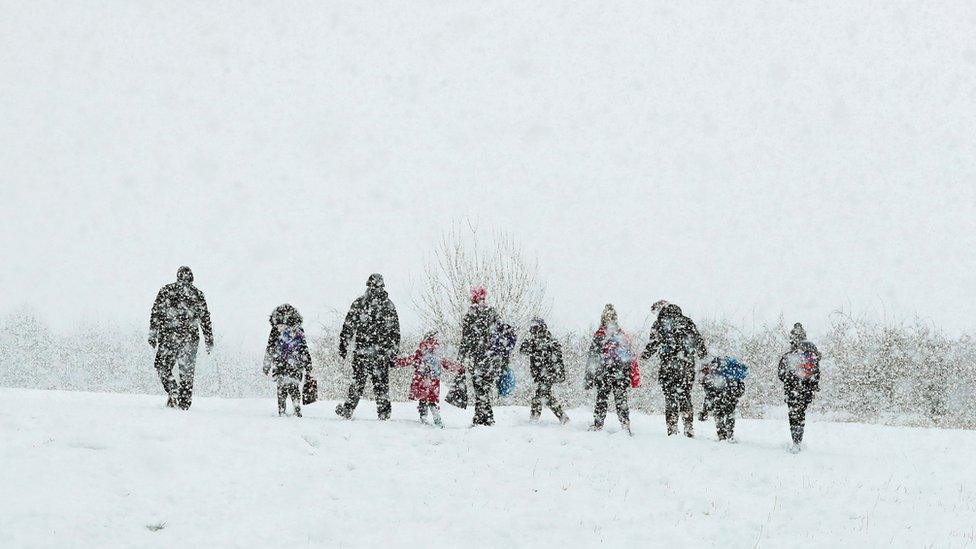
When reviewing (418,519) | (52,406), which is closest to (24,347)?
(52,406)

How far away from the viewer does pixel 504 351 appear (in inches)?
503

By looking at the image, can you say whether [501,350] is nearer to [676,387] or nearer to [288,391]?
[676,387]

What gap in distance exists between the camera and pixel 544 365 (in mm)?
13211

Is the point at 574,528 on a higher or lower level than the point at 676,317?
lower

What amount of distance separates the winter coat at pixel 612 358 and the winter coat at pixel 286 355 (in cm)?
496

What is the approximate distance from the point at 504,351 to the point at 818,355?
5.36 meters

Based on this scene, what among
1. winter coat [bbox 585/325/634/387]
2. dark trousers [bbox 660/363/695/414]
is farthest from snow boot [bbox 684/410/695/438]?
winter coat [bbox 585/325/634/387]

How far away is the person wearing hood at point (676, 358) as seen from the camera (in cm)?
1256

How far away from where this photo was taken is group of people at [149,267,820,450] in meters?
11.7

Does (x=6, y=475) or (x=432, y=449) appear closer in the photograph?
(x=6, y=475)

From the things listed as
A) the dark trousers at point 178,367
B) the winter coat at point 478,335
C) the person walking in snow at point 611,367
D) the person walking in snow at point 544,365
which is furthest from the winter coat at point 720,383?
the dark trousers at point 178,367

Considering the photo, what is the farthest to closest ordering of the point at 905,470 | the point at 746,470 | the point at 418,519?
1. the point at 905,470
2. the point at 746,470
3. the point at 418,519

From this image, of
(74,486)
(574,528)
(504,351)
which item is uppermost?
(504,351)

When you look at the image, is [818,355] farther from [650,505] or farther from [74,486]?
[74,486]
